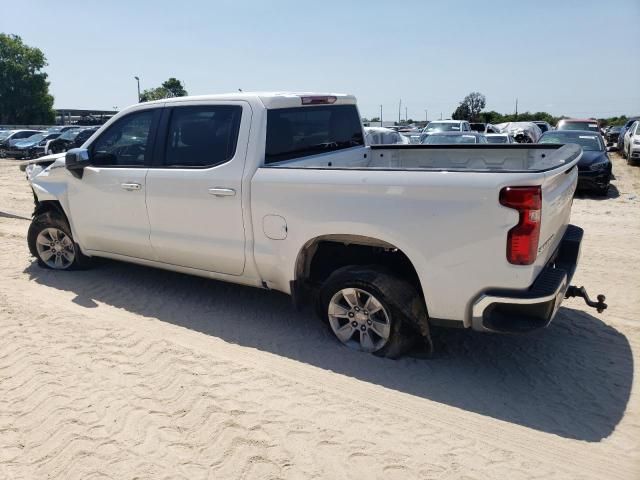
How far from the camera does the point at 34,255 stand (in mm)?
6152

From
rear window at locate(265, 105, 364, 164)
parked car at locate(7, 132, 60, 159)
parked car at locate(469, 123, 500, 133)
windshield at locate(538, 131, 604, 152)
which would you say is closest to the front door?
rear window at locate(265, 105, 364, 164)

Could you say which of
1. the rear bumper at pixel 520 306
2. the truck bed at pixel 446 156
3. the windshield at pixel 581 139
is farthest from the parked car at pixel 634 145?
the rear bumper at pixel 520 306

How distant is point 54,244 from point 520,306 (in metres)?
5.18

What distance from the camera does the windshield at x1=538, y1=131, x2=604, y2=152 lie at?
1289 cm

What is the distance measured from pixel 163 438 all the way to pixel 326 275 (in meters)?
1.84

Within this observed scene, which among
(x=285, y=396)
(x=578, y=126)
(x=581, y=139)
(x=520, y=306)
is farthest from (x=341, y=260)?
(x=578, y=126)

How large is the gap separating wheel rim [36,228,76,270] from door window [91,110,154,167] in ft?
4.18

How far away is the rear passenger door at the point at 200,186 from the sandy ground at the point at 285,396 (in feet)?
2.15

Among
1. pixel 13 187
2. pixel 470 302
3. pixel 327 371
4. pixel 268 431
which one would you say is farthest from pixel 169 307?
pixel 13 187

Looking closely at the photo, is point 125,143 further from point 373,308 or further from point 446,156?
point 446,156

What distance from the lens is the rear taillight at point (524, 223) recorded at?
9.96 ft

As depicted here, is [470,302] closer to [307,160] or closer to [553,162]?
[553,162]

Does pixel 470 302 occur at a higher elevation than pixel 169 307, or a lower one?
higher

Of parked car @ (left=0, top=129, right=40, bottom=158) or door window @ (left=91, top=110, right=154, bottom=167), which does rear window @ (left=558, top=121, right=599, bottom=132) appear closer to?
door window @ (left=91, top=110, right=154, bottom=167)
